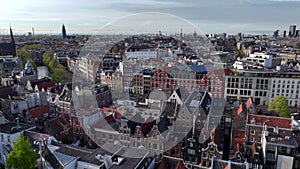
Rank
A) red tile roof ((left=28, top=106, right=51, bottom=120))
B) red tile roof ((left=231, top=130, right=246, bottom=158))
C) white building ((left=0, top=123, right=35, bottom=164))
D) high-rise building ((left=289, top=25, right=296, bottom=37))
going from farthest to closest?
1. high-rise building ((left=289, top=25, right=296, bottom=37))
2. red tile roof ((left=28, top=106, right=51, bottom=120))
3. red tile roof ((left=231, top=130, right=246, bottom=158))
4. white building ((left=0, top=123, right=35, bottom=164))

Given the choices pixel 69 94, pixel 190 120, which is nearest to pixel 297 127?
pixel 190 120

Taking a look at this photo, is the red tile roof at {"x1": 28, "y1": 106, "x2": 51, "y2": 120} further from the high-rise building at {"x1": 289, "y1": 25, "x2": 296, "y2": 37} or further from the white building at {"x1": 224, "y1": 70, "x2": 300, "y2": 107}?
the high-rise building at {"x1": 289, "y1": 25, "x2": 296, "y2": 37}

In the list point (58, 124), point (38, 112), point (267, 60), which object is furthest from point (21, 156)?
point (267, 60)

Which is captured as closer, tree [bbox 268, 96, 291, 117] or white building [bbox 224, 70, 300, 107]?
tree [bbox 268, 96, 291, 117]

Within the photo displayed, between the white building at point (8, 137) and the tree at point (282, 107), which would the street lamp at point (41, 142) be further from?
the tree at point (282, 107)

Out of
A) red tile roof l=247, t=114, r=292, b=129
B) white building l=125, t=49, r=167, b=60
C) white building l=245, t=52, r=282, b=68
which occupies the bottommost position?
red tile roof l=247, t=114, r=292, b=129

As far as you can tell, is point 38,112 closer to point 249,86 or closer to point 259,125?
point 259,125

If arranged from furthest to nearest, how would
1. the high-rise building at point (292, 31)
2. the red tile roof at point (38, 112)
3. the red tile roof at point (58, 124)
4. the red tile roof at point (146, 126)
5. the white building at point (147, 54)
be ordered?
the high-rise building at point (292, 31) → the white building at point (147, 54) → the red tile roof at point (38, 112) → the red tile roof at point (58, 124) → the red tile roof at point (146, 126)

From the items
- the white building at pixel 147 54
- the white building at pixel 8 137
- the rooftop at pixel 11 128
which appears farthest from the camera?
the white building at pixel 147 54

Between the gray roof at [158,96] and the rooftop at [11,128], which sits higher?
the gray roof at [158,96]

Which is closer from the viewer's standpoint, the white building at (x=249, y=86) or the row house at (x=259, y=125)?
the row house at (x=259, y=125)

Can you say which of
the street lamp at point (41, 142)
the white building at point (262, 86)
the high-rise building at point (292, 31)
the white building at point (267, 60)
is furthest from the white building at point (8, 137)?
the high-rise building at point (292, 31)

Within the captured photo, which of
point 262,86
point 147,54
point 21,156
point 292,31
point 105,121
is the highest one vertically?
point 292,31

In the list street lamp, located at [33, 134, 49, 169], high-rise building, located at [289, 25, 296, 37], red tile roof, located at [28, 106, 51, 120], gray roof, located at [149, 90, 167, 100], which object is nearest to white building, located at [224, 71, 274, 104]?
gray roof, located at [149, 90, 167, 100]
